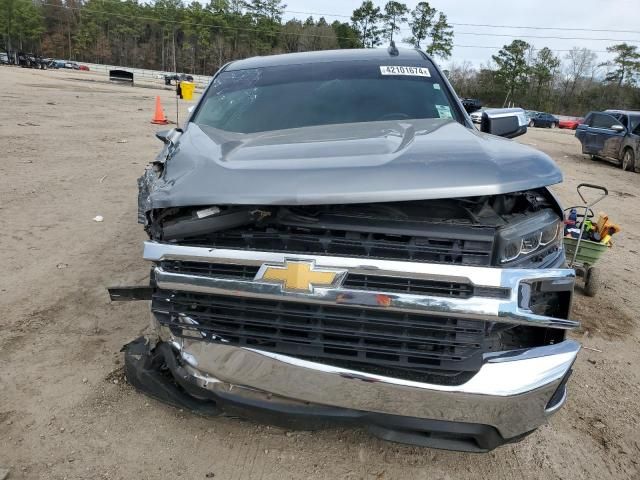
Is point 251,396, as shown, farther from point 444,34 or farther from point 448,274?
point 444,34

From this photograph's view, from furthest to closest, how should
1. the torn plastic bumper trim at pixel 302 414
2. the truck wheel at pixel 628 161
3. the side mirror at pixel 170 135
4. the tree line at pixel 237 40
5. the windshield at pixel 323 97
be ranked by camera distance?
the tree line at pixel 237 40 → the truck wheel at pixel 628 161 → the windshield at pixel 323 97 → the side mirror at pixel 170 135 → the torn plastic bumper trim at pixel 302 414

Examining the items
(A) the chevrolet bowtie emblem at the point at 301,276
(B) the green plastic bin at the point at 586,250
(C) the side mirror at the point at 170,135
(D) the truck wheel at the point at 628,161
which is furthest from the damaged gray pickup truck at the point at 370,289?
(D) the truck wheel at the point at 628,161

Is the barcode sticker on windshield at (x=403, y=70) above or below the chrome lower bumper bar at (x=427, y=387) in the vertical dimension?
above

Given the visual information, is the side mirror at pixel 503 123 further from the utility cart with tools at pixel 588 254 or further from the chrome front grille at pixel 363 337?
the chrome front grille at pixel 363 337

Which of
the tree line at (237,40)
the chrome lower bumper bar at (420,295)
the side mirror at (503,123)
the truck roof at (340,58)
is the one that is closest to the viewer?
the chrome lower bumper bar at (420,295)

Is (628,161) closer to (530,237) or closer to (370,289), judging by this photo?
(530,237)

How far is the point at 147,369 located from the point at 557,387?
1804 mm

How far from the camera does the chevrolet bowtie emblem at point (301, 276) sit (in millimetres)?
1832

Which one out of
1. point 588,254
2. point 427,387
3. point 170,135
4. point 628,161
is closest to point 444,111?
point 170,135

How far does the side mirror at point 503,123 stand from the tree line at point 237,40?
2803 inches

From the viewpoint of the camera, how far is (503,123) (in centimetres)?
351

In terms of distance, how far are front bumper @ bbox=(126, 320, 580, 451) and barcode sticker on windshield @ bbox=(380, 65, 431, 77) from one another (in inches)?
90.1

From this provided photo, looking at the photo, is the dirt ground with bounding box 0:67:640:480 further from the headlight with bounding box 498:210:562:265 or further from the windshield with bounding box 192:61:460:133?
the windshield with bounding box 192:61:460:133

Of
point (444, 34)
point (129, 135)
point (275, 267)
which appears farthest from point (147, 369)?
point (444, 34)
